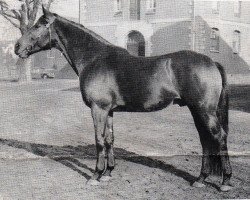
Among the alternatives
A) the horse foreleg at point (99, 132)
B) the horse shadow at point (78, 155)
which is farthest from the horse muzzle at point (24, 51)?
the horse shadow at point (78, 155)

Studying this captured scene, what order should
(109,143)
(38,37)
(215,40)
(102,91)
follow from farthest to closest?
(215,40) → (109,143) → (38,37) → (102,91)

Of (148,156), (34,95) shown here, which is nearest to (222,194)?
(148,156)

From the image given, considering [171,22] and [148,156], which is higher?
[171,22]

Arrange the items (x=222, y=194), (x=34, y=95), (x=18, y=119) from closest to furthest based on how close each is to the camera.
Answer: (x=222, y=194) < (x=18, y=119) < (x=34, y=95)

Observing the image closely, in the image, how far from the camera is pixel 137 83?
482 centimetres

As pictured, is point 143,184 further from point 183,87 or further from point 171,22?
point 171,22

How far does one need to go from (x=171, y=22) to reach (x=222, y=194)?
56.1 ft

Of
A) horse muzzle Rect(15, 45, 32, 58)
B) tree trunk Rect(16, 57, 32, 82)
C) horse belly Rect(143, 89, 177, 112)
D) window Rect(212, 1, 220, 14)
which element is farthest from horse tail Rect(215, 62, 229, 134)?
tree trunk Rect(16, 57, 32, 82)

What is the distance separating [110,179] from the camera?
520 centimetres

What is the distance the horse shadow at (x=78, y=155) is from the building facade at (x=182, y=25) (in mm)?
11559

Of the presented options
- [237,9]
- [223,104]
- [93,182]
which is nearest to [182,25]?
[237,9]

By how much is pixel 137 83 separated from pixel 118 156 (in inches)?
90.4

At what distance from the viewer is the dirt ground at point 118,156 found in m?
4.68

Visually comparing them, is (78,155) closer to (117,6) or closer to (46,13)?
(46,13)
